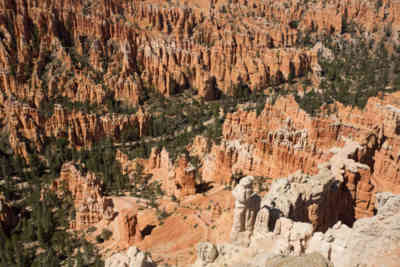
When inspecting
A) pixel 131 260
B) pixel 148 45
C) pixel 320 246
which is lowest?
pixel 131 260

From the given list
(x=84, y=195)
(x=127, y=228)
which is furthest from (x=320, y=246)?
(x=84, y=195)

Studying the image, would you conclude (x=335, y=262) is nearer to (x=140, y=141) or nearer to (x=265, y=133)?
(x=265, y=133)

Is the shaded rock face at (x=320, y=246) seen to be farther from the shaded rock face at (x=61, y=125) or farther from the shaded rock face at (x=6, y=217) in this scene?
the shaded rock face at (x=61, y=125)

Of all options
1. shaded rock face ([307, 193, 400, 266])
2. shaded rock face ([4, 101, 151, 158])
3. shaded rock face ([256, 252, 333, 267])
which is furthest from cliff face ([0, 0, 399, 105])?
shaded rock face ([256, 252, 333, 267])

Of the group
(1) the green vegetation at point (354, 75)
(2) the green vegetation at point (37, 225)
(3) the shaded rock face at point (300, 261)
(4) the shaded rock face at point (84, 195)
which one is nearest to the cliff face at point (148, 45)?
(1) the green vegetation at point (354, 75)

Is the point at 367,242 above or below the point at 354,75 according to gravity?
below

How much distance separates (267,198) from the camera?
23.4 metres

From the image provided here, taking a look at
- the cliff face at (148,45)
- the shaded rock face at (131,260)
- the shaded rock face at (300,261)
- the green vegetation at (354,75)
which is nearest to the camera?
the shaded rock face at (300,261)

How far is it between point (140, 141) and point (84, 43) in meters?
34.2

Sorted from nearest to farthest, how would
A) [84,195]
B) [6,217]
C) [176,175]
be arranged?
[6,217] < [84,195] < [176,175]

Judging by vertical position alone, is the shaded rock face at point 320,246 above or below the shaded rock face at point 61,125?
above

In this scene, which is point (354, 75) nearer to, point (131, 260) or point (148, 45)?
point (148, 45)

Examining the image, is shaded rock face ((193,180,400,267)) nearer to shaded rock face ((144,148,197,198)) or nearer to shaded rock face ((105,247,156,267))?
shaded rock face ((105,247,156,267))

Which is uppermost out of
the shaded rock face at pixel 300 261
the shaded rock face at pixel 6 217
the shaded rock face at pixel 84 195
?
the shaded rock face at pixel 300 261
